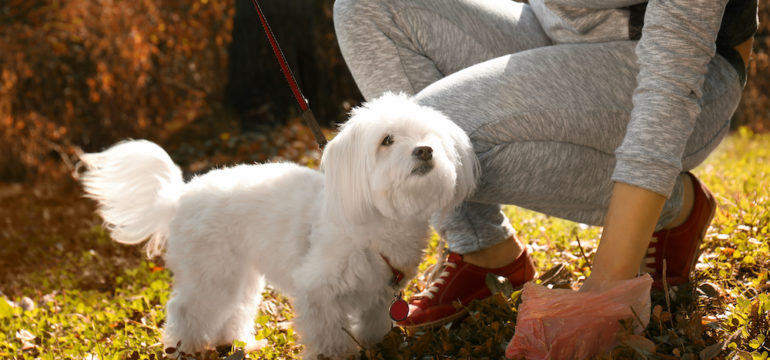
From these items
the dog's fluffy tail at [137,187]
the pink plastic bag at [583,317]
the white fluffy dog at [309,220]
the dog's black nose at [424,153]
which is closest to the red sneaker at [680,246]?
the pink plastic bag at [583,317]

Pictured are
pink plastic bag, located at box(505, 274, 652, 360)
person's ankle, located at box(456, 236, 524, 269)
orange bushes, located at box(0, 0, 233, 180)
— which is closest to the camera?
pink plastic bag, located at box(505, 274, 652, 360)

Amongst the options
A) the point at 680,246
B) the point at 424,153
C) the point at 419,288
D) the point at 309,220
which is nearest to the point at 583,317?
the point at 424,153

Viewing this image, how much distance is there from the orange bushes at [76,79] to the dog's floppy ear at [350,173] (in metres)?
4.30

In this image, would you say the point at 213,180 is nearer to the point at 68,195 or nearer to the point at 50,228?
the point at 50,228

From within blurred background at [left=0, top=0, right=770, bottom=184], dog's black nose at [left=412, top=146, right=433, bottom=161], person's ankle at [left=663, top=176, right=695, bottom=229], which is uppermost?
dog's black nose at [left=412, top=146, right=433, bottom=161]

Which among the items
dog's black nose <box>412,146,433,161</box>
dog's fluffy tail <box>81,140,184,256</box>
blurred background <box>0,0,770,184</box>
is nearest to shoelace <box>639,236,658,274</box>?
dog's black nose <box>412,146,433,161</box>

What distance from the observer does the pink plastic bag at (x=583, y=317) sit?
1763 mm

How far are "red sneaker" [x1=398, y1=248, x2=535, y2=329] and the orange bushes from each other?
4247mm

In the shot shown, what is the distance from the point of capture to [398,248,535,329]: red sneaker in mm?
2309

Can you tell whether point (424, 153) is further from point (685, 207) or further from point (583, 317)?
point (685, 207)

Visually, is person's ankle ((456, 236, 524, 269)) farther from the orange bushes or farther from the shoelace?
the orange bushes

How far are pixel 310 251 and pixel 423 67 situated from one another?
87 centimetres

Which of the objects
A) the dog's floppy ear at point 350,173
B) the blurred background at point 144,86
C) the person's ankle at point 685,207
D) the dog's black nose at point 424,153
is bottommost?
the blurred background at point 144,86

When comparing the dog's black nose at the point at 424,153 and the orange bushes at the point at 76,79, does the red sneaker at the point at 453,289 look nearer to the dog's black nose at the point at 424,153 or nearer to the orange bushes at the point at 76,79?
the dog's black nose at the point at 424,153
